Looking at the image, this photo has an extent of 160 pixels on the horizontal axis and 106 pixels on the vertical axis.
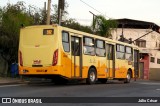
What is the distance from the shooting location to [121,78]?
102ft

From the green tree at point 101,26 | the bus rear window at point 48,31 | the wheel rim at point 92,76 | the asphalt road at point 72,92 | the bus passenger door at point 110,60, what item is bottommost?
the asphalt road at point 72,92

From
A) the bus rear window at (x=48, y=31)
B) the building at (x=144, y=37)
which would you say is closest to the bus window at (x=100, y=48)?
the bus rear window at (x=48, y=31)

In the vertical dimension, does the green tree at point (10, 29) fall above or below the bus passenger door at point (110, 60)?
above

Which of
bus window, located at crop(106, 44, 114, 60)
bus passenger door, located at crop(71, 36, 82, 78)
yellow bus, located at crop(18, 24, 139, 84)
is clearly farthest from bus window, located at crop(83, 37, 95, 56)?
bus window, located at crop(106, 44, 114, 60)

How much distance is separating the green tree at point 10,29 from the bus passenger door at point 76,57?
772 cm

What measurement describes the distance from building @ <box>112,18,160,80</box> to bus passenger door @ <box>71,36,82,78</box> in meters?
39.7

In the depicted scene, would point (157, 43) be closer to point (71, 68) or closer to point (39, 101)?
point (71, 68)

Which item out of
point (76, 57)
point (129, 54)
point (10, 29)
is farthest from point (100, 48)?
point (10, 29)

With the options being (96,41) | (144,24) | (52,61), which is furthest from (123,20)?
(52,61)

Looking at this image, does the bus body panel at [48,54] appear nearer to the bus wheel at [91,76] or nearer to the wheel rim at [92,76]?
→ the bus wheel at [91,76]

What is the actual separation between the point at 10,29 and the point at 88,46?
8.00 meters

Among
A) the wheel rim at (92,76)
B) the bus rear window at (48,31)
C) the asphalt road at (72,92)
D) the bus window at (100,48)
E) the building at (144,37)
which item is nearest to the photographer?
the asphalt road at (72,92)

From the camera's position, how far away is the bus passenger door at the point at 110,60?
28609 mm

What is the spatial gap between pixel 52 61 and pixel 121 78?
9627 millimetres
